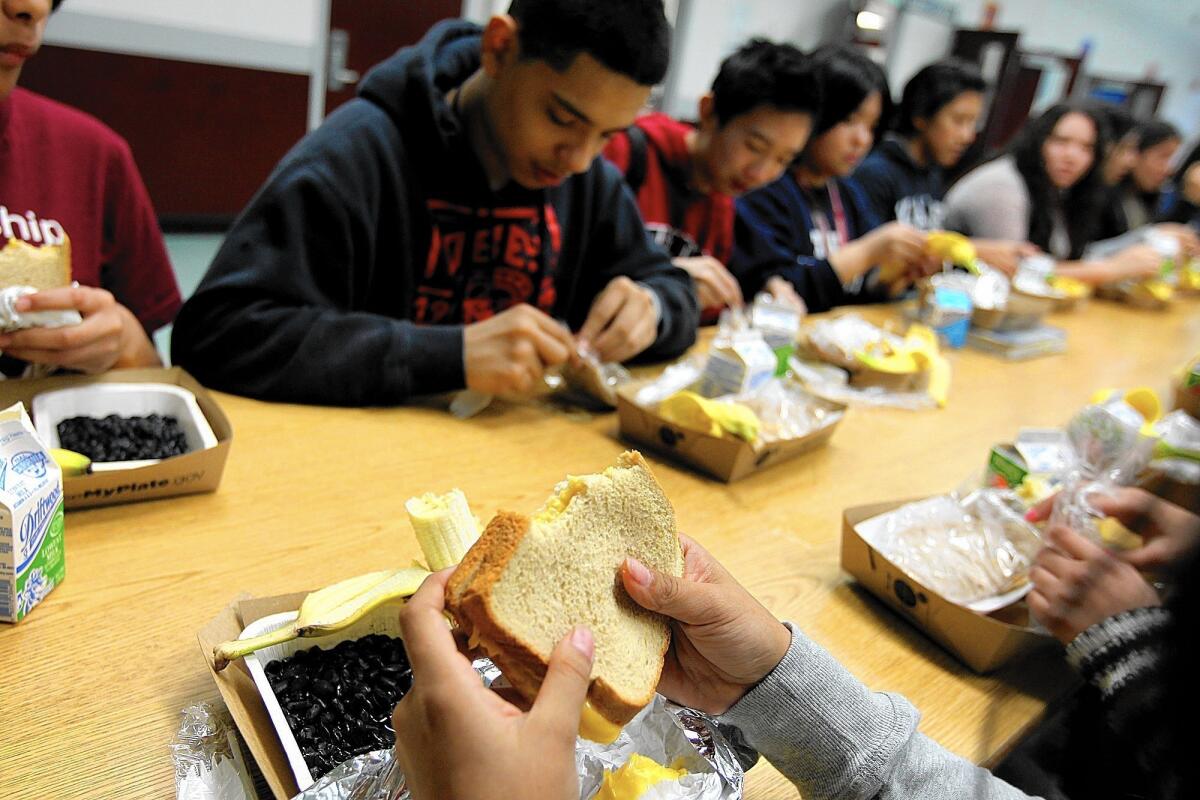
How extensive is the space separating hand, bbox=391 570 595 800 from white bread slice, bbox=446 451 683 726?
0.15ft

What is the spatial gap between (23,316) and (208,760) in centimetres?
68

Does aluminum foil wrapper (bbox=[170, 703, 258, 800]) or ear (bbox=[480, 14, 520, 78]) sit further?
ear (bbox=[480, 14, 520, 78])

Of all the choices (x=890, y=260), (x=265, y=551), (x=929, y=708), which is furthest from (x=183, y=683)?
(x=890, y=260)

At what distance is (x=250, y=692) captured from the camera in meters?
0.69

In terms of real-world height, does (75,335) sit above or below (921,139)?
below

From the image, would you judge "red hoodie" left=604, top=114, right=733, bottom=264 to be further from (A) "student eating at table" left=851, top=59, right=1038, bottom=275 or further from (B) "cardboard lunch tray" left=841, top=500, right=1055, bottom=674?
(B) "cardboard lunch tray" left=841, top=500, right=1055, bottom=674

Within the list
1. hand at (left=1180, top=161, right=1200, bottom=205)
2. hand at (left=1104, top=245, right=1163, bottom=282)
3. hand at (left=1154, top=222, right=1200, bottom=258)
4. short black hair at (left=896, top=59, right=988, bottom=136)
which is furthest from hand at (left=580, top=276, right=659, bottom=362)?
hand at (left=1180, top=161, right=1200, bottom=205)

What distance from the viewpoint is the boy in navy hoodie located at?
1321mm

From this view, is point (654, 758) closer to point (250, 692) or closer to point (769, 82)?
point (250, 692)

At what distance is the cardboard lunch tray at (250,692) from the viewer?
0.61m

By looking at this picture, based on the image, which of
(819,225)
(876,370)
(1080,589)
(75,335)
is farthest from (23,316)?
(819,225)

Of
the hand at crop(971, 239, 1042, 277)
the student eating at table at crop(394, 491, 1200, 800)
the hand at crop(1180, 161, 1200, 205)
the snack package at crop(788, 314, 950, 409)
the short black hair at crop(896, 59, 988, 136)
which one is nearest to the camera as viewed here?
the student eating at table at crop(394, 491, 1200, 800)

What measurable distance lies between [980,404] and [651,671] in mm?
1625

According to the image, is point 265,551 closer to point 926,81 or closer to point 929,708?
point 929,708
